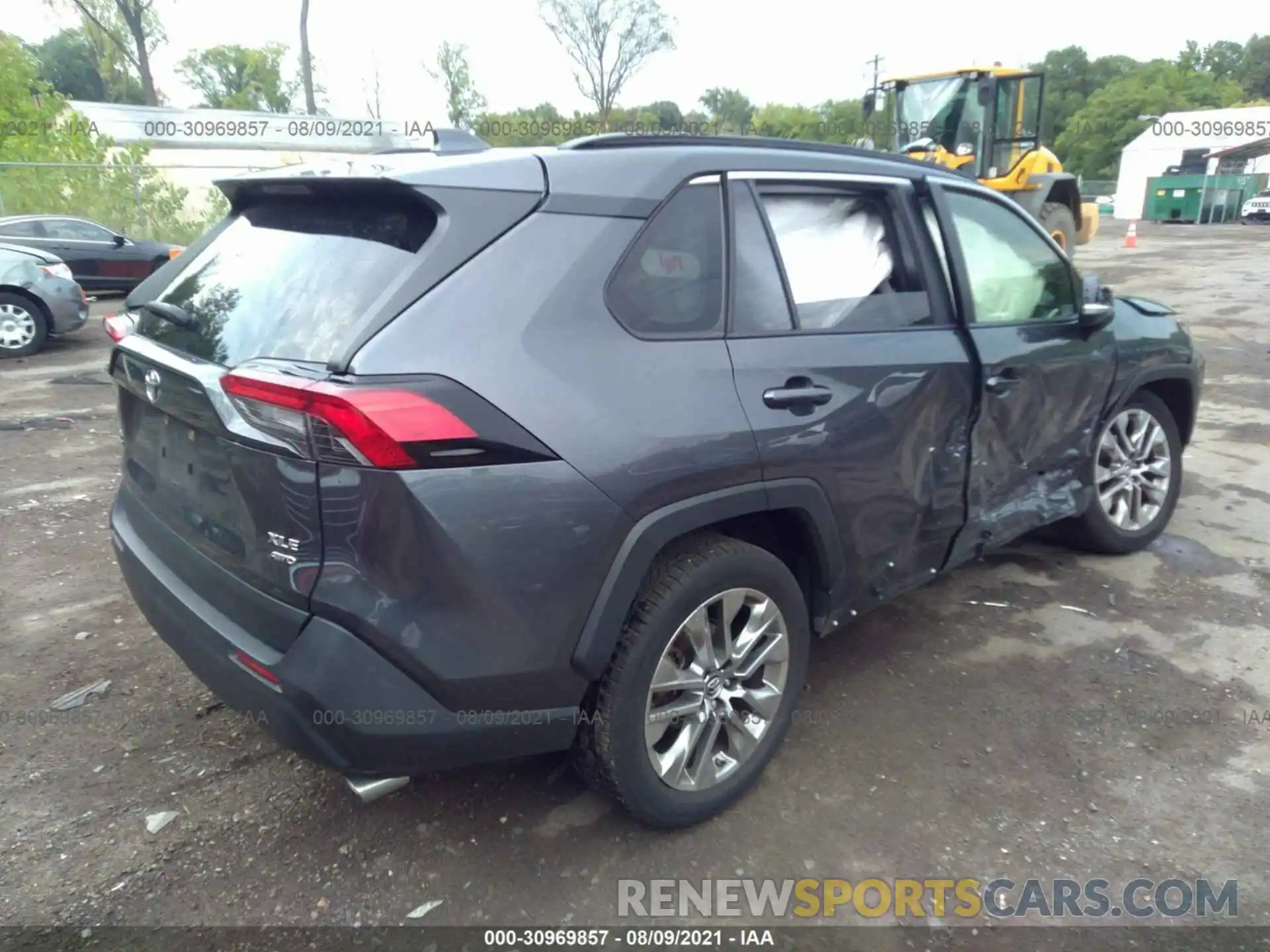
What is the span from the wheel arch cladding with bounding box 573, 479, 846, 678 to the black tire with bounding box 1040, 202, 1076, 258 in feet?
40.7

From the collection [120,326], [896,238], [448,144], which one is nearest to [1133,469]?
[896,238]

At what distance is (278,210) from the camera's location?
2.54 m

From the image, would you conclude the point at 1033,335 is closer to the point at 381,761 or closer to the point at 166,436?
the point at 381,761

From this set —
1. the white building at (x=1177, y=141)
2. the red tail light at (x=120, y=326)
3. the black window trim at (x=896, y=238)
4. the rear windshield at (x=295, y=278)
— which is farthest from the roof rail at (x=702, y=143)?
the white building at (x=1177, y=141)

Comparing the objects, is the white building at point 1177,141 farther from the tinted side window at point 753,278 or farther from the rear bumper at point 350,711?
the rear bumper at point 350,711

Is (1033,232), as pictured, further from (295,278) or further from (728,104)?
(728,104)

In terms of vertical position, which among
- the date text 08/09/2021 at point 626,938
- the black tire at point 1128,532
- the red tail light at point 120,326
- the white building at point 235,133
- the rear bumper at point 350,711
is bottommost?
the date text 08/09/2021 at point 626,938

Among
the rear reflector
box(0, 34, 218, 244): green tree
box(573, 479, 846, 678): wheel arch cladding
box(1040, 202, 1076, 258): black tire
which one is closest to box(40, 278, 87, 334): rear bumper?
the rear reflector

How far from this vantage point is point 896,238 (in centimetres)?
308

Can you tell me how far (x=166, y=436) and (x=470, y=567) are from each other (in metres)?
1.09

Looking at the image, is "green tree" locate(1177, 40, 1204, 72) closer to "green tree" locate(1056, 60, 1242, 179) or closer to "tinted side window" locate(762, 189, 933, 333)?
"green tree" locate(1056, 60, 1242, 179)

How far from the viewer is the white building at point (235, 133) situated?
2842 centimetres

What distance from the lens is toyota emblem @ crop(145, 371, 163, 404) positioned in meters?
2.39

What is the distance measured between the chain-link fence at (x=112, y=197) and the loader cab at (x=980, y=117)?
1415 centimetres
